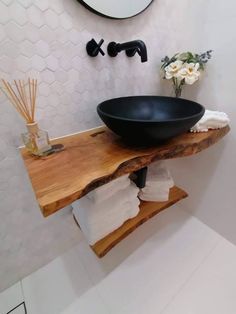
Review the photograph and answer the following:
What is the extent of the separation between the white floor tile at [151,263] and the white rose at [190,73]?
1066 millimetres

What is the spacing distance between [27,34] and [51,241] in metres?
1.12

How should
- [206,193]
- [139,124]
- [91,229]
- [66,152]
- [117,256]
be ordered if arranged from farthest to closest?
[206,193] < [117,256] < [91,229] < [66,152] < [139,124]

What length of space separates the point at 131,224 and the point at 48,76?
815mm

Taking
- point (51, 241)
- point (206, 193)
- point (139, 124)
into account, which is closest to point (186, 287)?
point (206, 193)

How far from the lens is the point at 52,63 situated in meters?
0.80

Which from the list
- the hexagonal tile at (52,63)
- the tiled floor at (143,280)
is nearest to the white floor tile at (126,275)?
the tiled floor at (143,280)

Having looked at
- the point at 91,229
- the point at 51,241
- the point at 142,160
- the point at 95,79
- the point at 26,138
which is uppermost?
the point at 95,79

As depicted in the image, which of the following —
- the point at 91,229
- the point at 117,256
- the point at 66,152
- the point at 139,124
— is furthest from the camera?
the point at 117,256

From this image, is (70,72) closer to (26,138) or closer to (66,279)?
→ (26,138)

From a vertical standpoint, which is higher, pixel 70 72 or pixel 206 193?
pixel 70 72

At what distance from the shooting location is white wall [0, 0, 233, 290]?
74cm

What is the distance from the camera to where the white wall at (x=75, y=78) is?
2.43 feet

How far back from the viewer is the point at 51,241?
122 cm

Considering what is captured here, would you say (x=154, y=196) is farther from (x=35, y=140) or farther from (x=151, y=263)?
(x=35, y=140)
